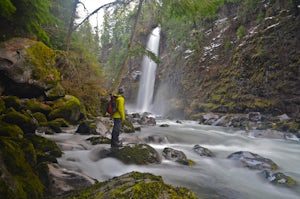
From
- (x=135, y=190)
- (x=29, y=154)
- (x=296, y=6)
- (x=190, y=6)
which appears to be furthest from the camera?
(x=296, y=6)

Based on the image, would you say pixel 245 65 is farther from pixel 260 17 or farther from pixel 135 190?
pixel 135 190

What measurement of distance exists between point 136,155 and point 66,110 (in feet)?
A: 17.3

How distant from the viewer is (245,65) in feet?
62.0

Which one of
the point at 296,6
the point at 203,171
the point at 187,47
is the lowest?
the point at 203,171

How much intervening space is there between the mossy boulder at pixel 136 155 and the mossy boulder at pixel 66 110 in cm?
474

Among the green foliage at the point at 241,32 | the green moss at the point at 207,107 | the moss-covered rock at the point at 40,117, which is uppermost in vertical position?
the green foliage at the point at 241,32

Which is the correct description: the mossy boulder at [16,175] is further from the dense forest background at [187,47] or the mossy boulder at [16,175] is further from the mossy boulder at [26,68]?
the mossy boulder at [26,68]

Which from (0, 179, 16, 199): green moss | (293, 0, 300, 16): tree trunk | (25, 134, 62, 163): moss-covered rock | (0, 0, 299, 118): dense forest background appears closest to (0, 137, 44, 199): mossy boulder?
(0, 179, 16, 199): green moss

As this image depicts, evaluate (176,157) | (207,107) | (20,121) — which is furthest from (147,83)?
(20,121)

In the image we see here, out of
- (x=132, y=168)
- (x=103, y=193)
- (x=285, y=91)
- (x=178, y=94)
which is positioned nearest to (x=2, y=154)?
(x=103, y=193)

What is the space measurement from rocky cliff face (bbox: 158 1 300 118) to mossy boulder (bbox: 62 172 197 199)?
44.5ft

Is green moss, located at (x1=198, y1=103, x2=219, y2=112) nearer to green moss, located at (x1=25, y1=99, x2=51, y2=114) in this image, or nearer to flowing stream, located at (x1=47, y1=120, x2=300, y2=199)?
flowing stream, located at (x1=47, y1=120, x2=300, y2=199)

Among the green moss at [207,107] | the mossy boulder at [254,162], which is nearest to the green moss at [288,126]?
the green moss at [207,107]

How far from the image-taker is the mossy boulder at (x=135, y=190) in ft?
8.91
